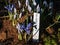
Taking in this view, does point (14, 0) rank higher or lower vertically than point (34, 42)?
higher

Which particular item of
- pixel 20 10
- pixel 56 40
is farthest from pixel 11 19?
pixel 56 40

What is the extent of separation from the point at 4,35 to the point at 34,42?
449mm

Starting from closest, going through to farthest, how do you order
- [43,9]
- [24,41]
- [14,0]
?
[24,41]
[43,9]
[14,0]

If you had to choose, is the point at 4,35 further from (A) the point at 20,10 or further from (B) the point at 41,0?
(B) the point at 41,0

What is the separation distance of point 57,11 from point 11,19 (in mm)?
840

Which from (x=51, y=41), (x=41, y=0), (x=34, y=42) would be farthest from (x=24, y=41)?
(x=41, y=0)

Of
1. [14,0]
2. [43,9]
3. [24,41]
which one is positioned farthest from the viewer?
[14,0]

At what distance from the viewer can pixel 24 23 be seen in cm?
382

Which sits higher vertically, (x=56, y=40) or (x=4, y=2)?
(x=4, y=2)

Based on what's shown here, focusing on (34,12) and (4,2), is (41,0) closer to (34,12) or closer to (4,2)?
(34,12)

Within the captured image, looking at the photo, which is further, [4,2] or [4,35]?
[4,2]

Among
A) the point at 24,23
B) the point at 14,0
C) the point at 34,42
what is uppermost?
the point at 14,0

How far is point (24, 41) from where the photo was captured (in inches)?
144

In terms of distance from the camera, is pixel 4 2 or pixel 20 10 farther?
pixel 4 2
